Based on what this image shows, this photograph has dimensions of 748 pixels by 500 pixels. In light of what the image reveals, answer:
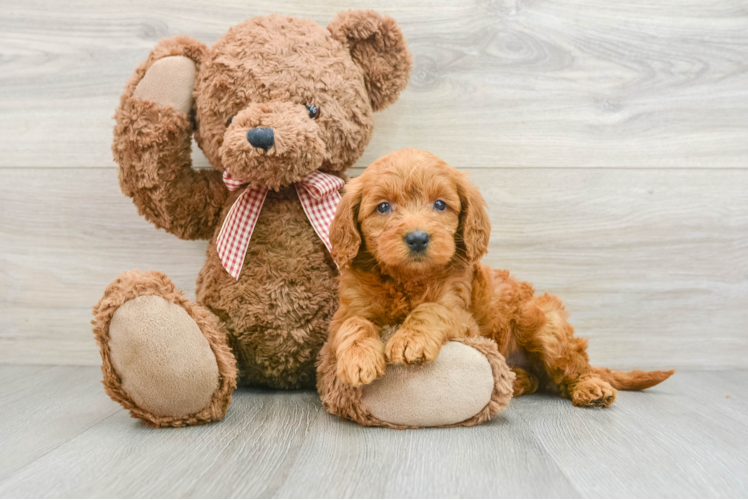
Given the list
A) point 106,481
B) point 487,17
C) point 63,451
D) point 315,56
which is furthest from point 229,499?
Result: point 487,17

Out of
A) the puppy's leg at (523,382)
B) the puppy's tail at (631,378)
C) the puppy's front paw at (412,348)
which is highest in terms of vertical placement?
the puppy's front paw at (412,348)

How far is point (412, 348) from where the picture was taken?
114 cm

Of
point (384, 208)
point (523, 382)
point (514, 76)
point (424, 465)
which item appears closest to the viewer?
point (424, 465)

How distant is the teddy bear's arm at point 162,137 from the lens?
1.45 meters

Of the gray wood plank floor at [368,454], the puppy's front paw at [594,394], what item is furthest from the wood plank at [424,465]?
the puppy's front paw at [594,394]

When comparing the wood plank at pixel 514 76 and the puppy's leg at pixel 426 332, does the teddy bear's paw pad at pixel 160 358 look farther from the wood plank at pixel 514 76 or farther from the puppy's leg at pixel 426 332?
the wood plank at pixel 514 76

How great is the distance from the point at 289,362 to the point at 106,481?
0.58 meters

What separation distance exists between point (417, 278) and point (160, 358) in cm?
57

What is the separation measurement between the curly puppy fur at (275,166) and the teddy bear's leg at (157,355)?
222mm

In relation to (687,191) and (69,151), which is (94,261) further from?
(687,191)

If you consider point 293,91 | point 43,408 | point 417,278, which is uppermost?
point 293,91

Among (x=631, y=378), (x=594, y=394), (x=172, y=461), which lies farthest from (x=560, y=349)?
(x=172, y=461)

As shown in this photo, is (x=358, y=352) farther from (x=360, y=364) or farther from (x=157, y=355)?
(x=157, y=355)

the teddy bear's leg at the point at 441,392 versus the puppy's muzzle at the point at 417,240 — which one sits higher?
the puppy's muzzle at the point at 417,240
